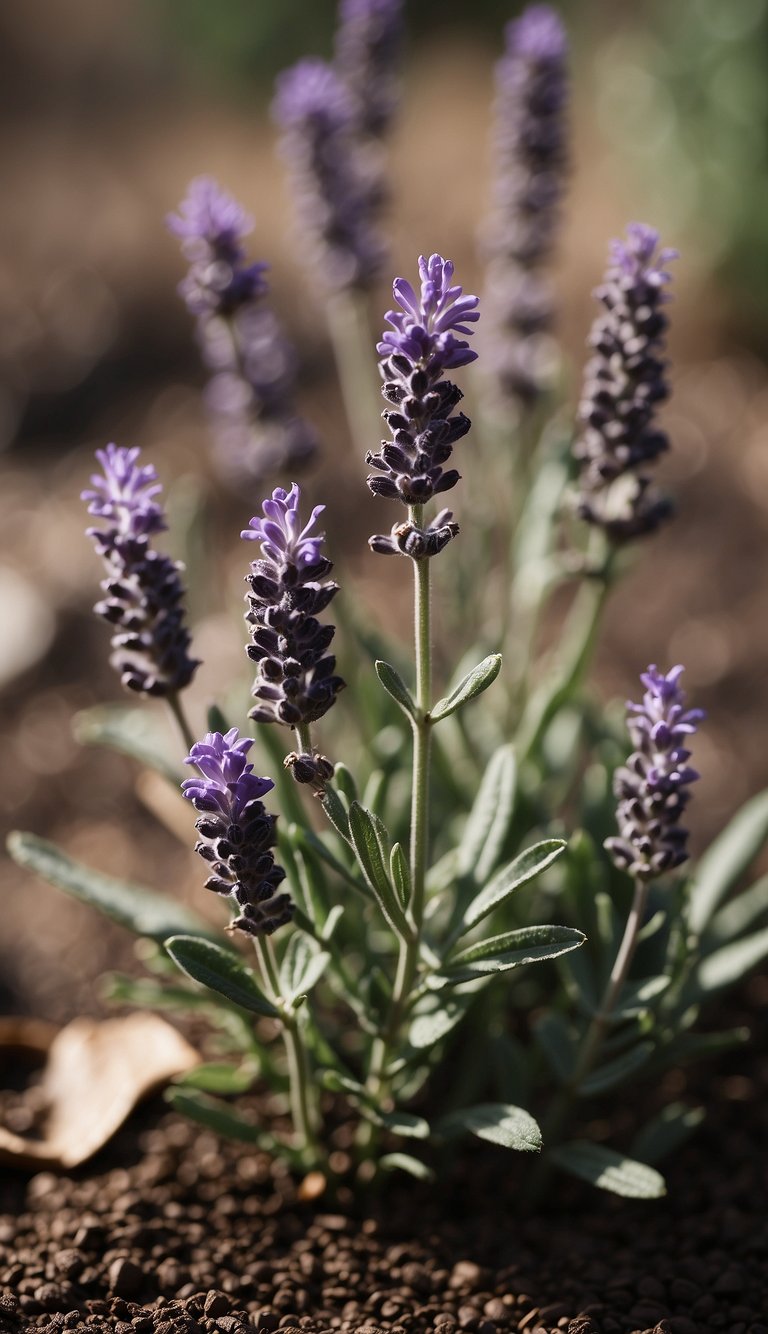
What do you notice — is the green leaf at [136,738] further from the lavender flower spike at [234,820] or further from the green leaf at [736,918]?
the green leaf at [736,918]

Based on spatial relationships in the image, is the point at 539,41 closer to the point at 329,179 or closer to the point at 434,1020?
the point at 329,179

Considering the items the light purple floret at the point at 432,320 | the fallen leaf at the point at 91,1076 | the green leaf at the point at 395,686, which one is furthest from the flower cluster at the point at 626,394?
the fallen leaf at the point at 91,1076

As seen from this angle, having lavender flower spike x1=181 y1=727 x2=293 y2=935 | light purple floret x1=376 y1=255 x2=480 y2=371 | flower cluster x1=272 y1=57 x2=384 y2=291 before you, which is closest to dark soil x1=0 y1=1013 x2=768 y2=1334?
lavender flower spike x1=181 y1=727 x2=293 y2=935

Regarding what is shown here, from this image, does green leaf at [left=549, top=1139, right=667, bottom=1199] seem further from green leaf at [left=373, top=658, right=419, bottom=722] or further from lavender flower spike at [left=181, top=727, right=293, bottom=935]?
green leaf at [left=373, top=658, right=419, bottom=722]

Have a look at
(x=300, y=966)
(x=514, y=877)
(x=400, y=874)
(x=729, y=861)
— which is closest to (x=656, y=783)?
(x=514, y=877)

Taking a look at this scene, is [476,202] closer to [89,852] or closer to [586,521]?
[89,852]

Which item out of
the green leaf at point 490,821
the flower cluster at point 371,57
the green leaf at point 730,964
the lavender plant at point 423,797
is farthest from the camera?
the flower cluster at point 371,57

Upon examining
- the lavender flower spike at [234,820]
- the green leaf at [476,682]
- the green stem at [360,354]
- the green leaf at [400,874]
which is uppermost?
the green stem at [360,354]
